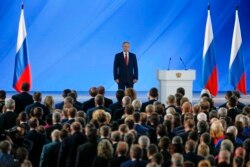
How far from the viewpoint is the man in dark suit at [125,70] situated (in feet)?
57.2

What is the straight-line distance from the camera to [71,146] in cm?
1099

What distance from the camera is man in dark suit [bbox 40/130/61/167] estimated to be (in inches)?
430

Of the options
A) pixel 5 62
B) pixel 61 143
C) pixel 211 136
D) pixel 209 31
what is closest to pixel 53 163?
pixel 61 143

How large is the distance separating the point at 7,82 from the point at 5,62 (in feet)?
1.90

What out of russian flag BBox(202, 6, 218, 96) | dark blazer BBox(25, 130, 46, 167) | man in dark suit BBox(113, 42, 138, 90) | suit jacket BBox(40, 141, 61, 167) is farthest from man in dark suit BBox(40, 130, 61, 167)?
russian flag BBox(202, 6, 218, 96)

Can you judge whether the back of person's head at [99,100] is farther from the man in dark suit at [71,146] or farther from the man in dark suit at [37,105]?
the man in dark suit at [71,146]

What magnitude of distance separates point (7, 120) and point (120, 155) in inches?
125

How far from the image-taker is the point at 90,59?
24.4 m

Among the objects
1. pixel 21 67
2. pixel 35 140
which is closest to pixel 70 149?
pixel 35 140

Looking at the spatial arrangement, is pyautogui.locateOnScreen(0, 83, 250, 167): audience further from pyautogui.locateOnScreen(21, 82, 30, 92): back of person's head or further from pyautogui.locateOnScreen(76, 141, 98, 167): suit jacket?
pyautogui.locateOnScreen(21, 82, 30, 92): back of person's head

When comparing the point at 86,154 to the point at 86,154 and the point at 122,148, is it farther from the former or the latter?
the point at 122,148

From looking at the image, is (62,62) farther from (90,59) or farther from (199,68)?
(199,68)

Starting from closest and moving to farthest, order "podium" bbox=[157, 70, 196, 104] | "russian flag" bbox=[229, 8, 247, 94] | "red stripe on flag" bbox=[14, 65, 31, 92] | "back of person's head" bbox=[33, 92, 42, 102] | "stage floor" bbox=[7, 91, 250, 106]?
1. "back of person's head" bbox=[33, 92, 42, 102]
2. "podium" bbox=[157, 70, 196, 104]
3. "red stripe on flag" bbox=[14, 65, 31, 92]
4. "russian flag" bbox=[229, 8, 247, 94]
5. "stage floor" bbox=[7, 91, 250, 106]

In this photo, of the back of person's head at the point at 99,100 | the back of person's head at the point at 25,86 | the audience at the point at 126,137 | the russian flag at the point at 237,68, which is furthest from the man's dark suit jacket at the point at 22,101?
the russian flag at the point at 237,68
